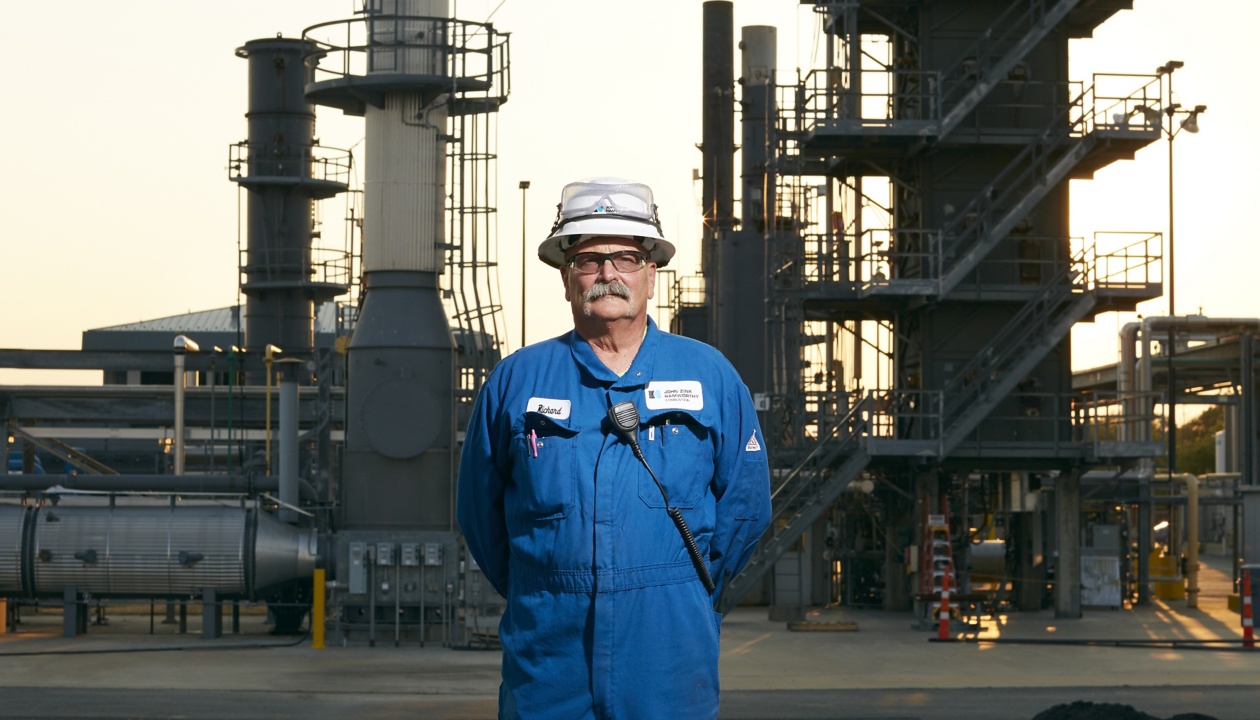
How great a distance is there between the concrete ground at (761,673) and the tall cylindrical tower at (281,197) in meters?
21.0

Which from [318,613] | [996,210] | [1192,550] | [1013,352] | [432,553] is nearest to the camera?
[318,613]

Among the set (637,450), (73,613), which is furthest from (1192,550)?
(637,450)

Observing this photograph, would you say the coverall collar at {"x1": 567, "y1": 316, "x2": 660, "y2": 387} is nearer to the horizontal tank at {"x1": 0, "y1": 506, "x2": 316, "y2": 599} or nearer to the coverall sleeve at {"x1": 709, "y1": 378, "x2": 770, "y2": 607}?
the coverall sleeve at {"x1": 709, "y1": 378, "x2": 770, "y2": 607}

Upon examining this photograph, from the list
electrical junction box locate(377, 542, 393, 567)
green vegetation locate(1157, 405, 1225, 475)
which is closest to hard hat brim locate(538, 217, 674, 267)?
electrical junction box locate(377, 542, 393, 567)

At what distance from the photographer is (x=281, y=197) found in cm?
4972

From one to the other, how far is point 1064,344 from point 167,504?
17040 mm

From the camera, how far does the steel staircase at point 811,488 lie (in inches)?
1125

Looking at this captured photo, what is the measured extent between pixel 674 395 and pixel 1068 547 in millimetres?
27033

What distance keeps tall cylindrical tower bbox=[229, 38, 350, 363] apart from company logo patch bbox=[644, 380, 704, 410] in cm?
4399

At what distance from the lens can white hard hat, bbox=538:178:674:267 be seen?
238 inches

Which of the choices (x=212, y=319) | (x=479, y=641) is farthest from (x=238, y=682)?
(x=212, y=319)

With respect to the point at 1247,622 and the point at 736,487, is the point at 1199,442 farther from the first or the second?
the point at 736,487

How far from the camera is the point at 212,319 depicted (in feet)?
277

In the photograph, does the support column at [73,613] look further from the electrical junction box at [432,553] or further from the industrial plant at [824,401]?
the electrical junction box at [432,553]
